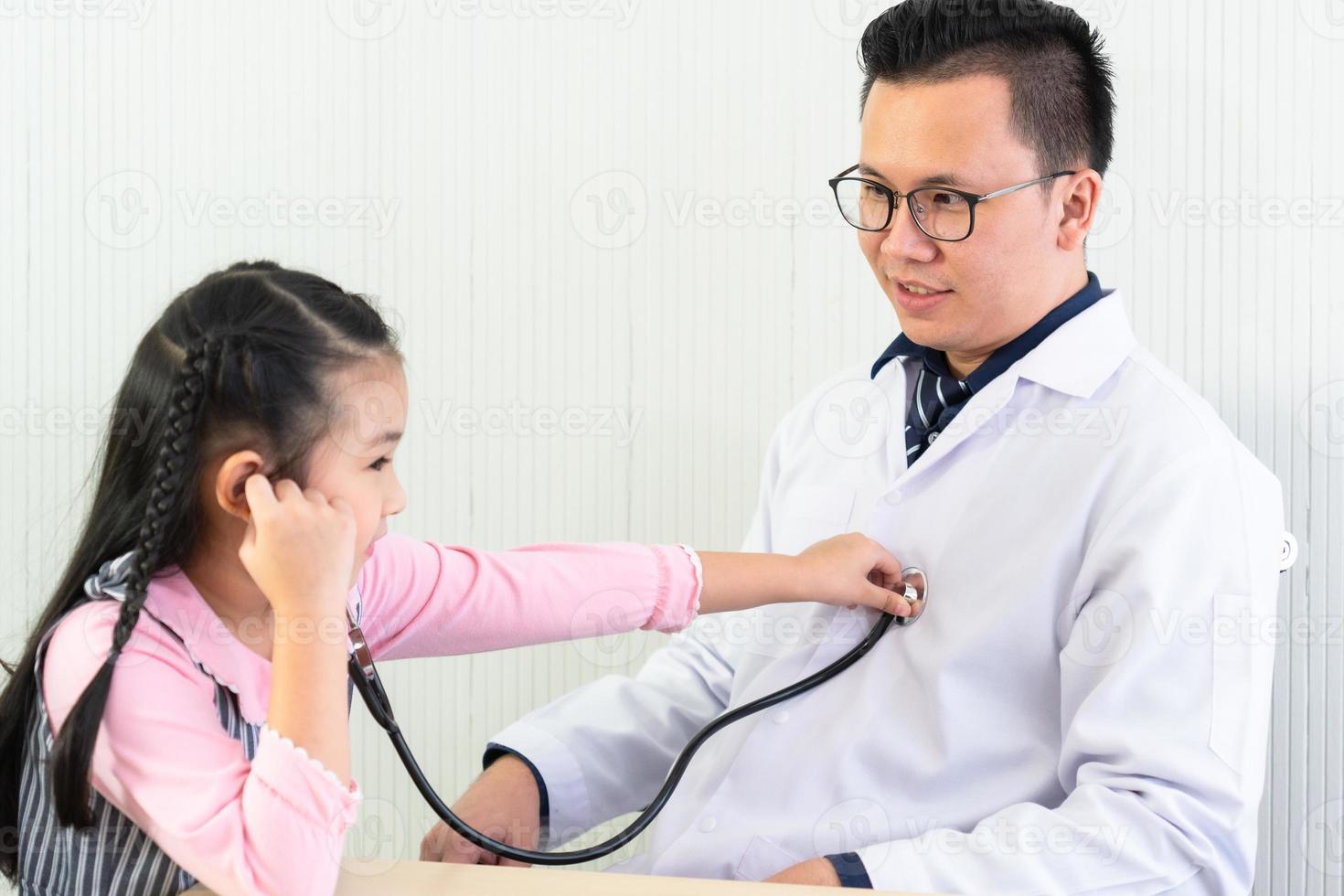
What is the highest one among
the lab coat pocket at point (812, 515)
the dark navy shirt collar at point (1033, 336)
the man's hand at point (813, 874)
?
the dark navy shirt collar at point (1033, 336)

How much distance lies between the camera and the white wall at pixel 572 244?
1.56m

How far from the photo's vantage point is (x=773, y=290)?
5.64ft

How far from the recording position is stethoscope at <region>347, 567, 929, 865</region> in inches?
42.2

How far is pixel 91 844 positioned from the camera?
37.5 inches

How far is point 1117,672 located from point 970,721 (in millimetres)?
169

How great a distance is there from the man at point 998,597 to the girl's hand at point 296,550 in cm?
50

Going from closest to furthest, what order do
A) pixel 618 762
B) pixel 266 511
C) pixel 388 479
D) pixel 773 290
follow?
pixel 266 511, pixel 388 479, pixel 618 762, pixel 773 290

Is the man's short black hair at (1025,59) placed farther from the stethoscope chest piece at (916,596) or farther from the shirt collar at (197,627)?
the shirt collar at (197,627)

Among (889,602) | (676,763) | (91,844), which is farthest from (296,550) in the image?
(889,602)

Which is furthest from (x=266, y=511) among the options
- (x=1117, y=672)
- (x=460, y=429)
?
(x=460, y=429)

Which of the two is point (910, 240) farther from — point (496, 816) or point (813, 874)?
point (496, 816)

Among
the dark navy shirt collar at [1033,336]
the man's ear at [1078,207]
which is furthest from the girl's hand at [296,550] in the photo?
the man's ear at [1078,207]

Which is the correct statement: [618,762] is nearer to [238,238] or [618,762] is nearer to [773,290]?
[773,290]

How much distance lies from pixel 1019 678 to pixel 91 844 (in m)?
0.86
